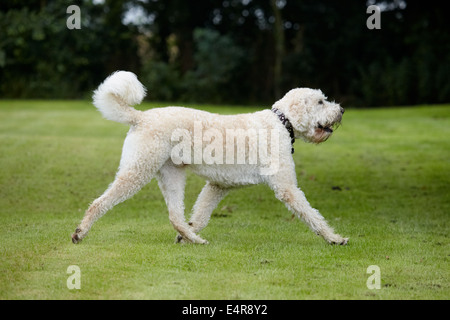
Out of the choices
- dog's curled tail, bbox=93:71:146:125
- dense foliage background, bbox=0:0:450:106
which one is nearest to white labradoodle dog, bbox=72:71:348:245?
dog's curled tail, bbox=93:71:146:125

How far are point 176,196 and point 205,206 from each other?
0.45m

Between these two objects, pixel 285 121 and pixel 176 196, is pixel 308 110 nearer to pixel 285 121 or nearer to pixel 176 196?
pixel 285 121

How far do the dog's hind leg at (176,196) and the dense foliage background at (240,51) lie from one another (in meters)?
17.3

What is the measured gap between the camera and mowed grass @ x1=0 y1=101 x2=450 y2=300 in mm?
4543

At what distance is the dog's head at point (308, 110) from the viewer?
20.2 ft

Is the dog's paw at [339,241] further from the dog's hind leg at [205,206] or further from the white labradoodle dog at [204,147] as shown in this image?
the dog's hind leg at [205,206]

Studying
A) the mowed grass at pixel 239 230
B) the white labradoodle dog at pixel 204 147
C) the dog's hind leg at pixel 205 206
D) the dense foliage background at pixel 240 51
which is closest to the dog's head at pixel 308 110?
the white labradoodle dog at pixel 204 147

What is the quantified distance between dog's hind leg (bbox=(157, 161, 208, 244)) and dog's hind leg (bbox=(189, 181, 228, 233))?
0.32m

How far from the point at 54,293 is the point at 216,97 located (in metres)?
21.3

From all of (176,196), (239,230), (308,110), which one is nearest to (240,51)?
(239,230)

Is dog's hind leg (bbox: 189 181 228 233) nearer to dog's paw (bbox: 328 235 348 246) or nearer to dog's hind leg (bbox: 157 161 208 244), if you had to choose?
dog's hind leg (bbox: 157 161 208 244)

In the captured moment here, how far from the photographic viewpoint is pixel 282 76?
25422mm

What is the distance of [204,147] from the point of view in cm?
583
